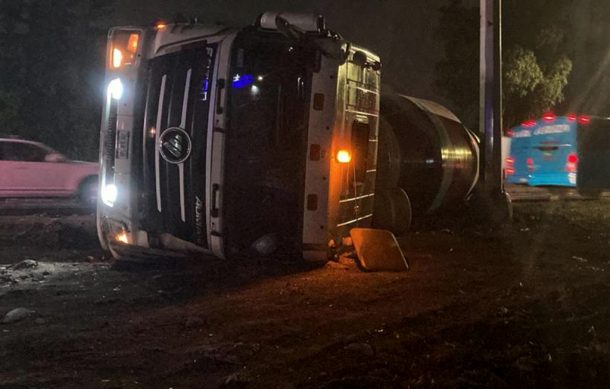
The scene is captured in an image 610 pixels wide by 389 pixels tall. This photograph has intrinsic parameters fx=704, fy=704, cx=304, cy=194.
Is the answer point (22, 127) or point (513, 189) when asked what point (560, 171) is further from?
point (22, 127)

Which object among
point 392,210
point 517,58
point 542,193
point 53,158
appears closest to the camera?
point 392,210

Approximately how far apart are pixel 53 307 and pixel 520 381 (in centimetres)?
405

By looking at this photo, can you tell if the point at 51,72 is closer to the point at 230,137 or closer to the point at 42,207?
the point at 42,207

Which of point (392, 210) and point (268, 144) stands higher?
point (268, 144)

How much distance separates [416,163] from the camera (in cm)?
1191

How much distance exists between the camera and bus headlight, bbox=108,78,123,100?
757cm

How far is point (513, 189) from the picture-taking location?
2444 centimetres

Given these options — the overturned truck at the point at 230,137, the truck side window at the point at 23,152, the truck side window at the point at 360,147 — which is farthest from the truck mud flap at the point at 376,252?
the truck side window at the point at 23,152

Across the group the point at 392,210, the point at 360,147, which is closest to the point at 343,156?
the point at 360,147

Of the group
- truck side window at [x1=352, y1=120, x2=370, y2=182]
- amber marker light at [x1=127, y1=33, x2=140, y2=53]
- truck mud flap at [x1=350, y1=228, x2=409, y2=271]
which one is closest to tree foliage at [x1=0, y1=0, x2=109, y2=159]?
amber marker light at [x1=127, y1=33, x2=140, y2=53]

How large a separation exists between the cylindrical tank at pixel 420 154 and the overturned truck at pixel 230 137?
3.50m

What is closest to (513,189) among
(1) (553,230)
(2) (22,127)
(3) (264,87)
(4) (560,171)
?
(4) (560,171)

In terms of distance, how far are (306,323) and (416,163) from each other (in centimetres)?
654

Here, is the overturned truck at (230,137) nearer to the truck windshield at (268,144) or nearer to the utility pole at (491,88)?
the truck windshield at (268,144)
